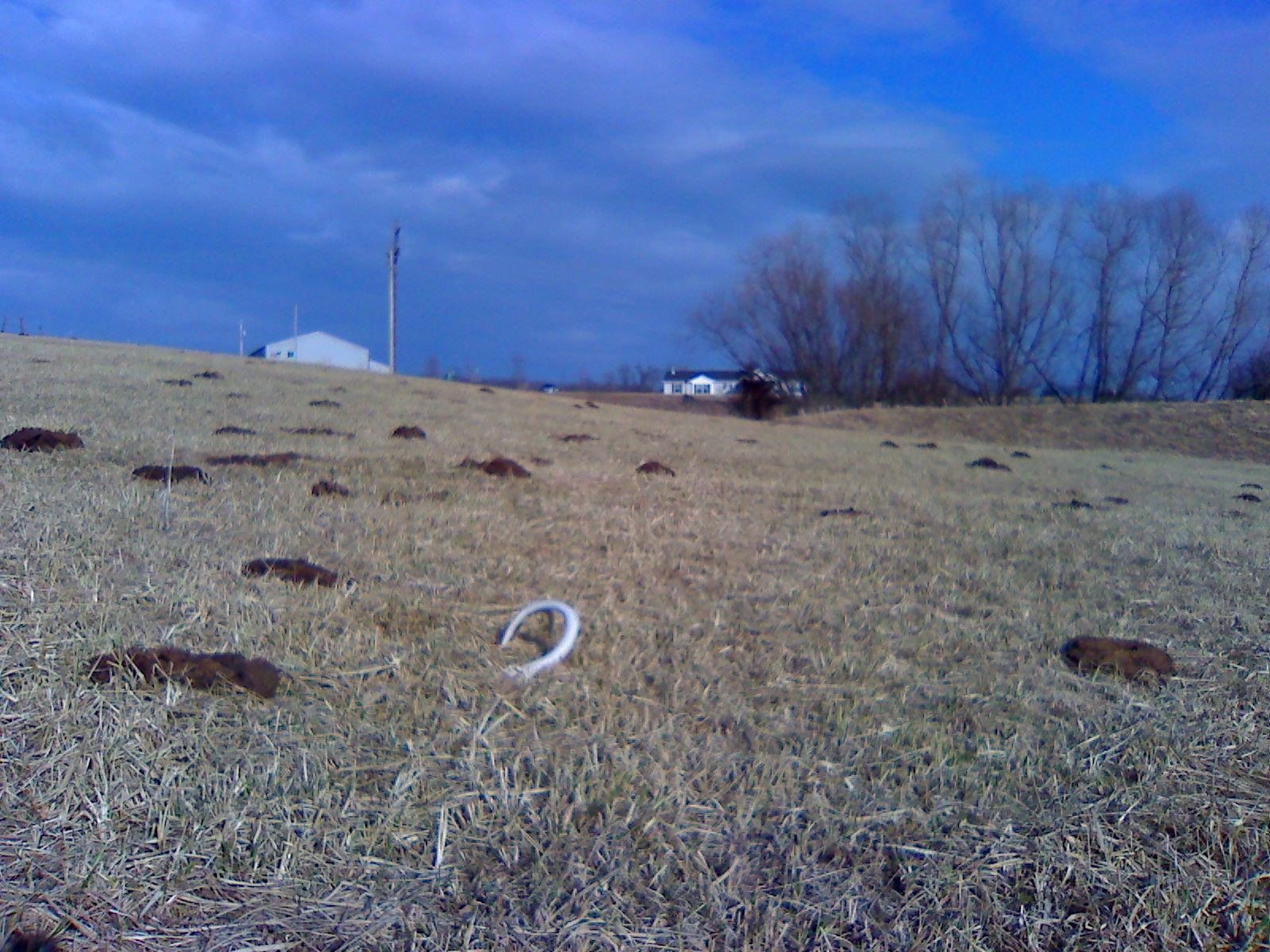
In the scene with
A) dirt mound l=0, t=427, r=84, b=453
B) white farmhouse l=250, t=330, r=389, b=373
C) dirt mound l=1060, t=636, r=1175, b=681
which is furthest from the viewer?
white farmhouse l=250, t=330, r=389, b=373

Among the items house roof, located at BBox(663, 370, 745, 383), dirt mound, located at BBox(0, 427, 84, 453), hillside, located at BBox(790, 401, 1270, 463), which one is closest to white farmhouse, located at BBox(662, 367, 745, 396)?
house roof, located at BBox(663, 370, 745, 383)

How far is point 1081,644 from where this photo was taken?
4145 mm

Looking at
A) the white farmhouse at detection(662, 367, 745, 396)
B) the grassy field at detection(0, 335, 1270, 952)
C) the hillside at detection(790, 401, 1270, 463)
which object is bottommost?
the grassy field at detection(0, 335, 1270, 952)

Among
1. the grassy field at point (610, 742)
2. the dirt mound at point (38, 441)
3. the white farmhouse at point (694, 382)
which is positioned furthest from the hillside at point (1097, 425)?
the white farmhouse at point (694, 382)

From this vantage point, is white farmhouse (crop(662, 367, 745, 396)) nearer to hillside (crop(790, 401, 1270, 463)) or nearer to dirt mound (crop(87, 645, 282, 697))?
hillside (crop(790, 401, 1270, 463))

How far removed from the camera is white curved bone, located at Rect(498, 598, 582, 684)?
139 inches

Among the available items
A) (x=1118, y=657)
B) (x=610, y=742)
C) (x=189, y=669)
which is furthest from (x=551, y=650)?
(x=1118, y=657)

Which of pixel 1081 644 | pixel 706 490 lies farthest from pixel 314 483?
pixel 1081 644

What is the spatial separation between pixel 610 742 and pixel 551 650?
74cm

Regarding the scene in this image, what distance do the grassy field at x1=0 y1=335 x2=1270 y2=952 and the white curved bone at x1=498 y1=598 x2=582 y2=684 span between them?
0.23 feet

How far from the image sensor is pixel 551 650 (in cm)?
379

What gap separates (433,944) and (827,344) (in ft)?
176

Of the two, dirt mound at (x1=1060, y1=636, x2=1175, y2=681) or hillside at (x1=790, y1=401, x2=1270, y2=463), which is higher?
hillside at (x1=790, y1=401, x2=1270, y2=463)

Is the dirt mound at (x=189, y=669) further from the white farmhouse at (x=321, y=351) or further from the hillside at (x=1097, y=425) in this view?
the white farmhouse at (x=321, y=351)
